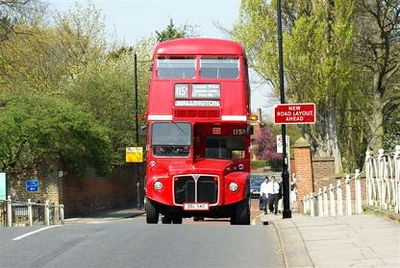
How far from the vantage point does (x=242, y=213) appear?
68.3 feet

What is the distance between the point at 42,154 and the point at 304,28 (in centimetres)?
1414

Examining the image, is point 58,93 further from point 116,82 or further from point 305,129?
point 305,129

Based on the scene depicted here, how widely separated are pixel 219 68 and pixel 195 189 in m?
3.33

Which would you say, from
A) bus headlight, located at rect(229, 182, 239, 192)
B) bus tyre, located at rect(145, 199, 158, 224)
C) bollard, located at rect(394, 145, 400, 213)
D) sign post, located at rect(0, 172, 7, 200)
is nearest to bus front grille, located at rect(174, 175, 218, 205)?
bus headlight, located at rect(229, 182, 239, 192)

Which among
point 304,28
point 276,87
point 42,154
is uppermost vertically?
point 304,28

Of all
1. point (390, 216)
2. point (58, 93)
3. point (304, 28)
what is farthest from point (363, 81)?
point (390, 216)

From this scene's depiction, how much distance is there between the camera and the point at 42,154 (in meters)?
39.2

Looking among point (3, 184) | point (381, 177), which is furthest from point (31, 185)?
point (381, 177)

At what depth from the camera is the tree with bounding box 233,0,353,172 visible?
3747cm

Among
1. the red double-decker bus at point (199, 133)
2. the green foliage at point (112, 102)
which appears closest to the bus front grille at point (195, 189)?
the red double-decker bus at point (199, 133)

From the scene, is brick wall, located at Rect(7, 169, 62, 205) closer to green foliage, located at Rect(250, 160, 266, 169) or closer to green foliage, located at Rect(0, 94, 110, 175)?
green foliage, located at Rect(0, 94, 110, 175)

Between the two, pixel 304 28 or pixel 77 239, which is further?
pixel 304 28

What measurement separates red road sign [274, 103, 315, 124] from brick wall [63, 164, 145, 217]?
69.9ft

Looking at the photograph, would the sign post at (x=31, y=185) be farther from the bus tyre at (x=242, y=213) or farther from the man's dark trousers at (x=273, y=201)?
the bus tyre at (x=242, y=213)
